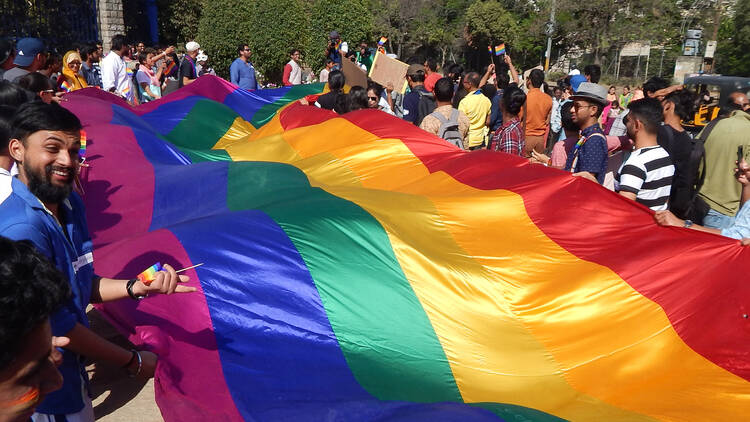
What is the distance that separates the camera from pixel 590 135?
4.56 m

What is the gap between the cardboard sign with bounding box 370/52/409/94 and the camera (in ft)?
29.0

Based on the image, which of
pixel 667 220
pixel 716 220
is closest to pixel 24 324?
pixel 667 220

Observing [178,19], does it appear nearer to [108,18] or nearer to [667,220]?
[108,18]

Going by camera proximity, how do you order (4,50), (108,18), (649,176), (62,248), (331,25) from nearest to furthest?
(62,248)
(649,176)
(4,50)
(108,18)
(331,25)

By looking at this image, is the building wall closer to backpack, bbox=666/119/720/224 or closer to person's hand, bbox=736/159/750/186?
backpack, bbox=666/119/720/224

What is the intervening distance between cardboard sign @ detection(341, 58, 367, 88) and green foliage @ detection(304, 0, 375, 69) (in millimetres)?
10439

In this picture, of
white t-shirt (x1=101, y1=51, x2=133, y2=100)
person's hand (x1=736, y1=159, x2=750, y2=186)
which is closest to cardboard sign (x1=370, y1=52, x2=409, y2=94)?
white t-shirt (x1=101, y1=51, x2=133, y2=100)

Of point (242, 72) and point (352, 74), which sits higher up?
point (352, 74)

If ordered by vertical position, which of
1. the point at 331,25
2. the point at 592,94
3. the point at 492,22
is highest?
the point at 492,22

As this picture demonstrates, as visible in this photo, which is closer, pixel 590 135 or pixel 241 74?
pixel 590 135

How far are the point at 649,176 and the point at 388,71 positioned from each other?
220 inches

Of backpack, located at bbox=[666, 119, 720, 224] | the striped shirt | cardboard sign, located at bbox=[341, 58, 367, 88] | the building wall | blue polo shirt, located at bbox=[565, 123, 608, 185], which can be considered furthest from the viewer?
the building wall

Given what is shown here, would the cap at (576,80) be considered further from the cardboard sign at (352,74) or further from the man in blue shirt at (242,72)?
the man in blue shirt at (242,72)

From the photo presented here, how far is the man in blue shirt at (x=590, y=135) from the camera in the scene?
14.8ft
